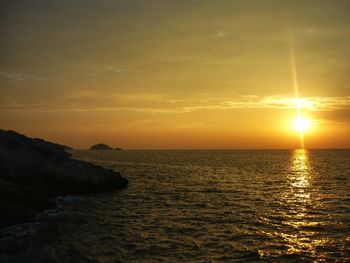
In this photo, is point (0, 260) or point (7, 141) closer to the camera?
point (0, 260)

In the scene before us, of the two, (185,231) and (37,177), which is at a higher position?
(37,177)

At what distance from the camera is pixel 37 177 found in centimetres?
4341

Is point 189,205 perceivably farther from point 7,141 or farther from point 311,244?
point 7,141

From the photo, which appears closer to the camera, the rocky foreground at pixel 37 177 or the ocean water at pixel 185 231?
the ocean water at pixel 185 231

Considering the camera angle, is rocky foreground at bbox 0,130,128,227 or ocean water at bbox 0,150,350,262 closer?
ocean water at bbox 0,150,350,262

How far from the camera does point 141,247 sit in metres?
23.7

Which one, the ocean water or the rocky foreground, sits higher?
the rocky foreground

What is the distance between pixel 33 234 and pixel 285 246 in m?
18.3

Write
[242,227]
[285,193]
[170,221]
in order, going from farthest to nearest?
[285,193]
[170,221]
[242,227]

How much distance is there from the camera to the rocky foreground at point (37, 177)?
3328 centimetres

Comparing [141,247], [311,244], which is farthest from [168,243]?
[311,244]

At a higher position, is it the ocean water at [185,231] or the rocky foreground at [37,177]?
the rocky foreground at [37,177]

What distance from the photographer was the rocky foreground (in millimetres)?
33281

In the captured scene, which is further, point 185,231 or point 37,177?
point 37,177
